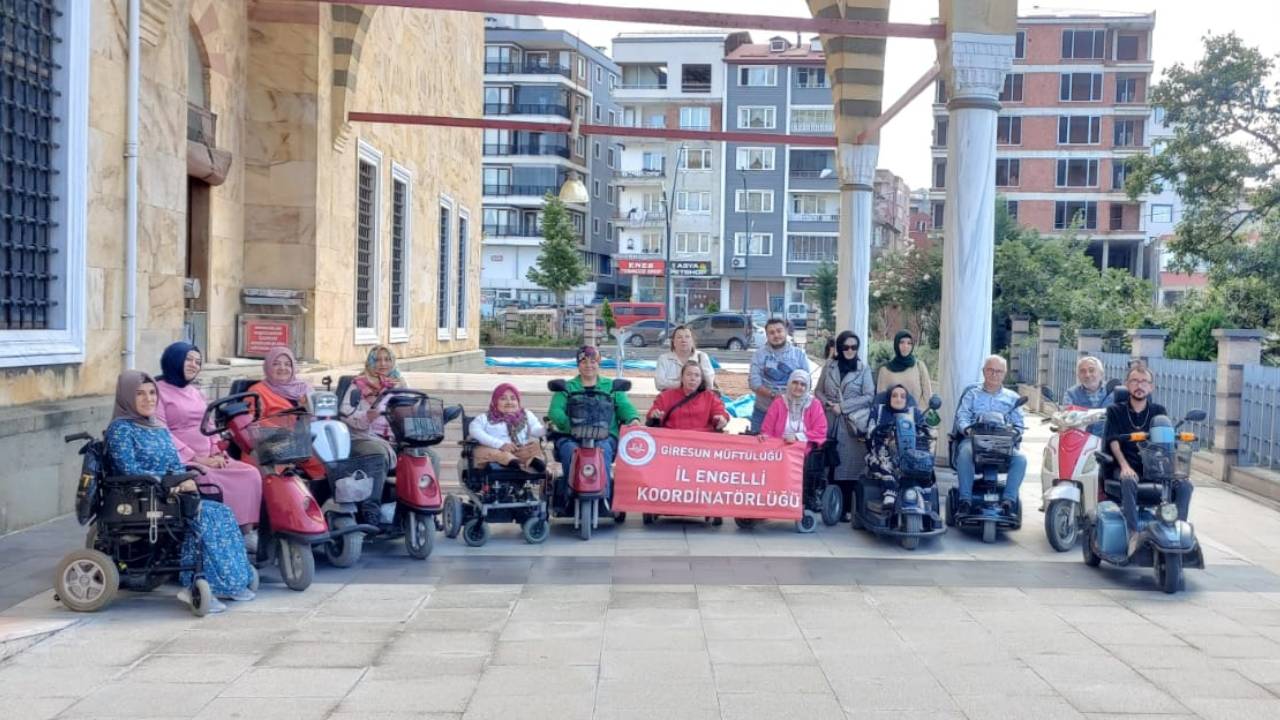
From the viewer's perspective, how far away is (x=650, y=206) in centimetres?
7400

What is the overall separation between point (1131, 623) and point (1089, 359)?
353 cm

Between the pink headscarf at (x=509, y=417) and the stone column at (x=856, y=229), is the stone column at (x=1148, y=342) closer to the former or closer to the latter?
the stone column at (x=856, y=229)

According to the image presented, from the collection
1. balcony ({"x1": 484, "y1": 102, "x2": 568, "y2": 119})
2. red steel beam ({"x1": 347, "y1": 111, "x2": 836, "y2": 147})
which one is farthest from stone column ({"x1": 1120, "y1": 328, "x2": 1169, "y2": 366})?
balcony ({"x1": 484, "y1": 102, "x2": 568, "y2": 119})

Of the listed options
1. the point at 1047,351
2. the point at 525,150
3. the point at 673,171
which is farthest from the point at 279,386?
the point at 525,150

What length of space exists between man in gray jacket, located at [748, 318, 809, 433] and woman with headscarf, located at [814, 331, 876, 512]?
0.32m

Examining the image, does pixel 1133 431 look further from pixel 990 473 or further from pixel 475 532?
pixel 475 532

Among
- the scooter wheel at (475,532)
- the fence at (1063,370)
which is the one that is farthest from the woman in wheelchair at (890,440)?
the fence at (1063,370)

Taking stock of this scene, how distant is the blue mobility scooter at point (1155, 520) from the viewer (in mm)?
7754

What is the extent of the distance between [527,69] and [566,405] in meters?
64.1

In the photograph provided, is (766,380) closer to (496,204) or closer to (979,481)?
(979,481)

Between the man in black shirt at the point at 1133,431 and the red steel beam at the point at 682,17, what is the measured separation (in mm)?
5164

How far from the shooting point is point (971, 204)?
12.0m

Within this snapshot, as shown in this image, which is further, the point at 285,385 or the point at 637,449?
the point at 637,449

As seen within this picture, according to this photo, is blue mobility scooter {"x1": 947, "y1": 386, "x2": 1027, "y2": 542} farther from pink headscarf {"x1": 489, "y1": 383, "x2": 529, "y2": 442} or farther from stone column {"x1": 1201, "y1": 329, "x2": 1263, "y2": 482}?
stone column {"x1": 1201, "y1": 329, "x2": 1263, "y2": 482}
